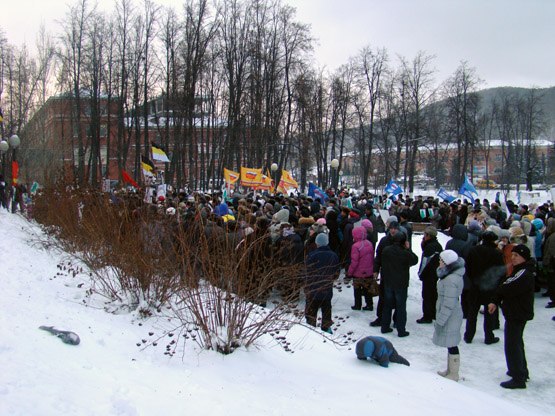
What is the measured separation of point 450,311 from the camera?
6.51m

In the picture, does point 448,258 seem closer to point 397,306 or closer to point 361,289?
point 397,306

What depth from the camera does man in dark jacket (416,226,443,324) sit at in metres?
8.89

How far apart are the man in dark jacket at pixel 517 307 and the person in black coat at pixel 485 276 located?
156 centimetres

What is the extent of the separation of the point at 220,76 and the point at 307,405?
34.2 m

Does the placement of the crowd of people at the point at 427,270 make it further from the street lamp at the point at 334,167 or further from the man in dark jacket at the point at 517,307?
the street lamp at the point at 334,167

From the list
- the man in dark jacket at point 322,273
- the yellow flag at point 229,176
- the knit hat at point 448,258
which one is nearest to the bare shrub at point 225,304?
the man in dark jacket at point 322,273

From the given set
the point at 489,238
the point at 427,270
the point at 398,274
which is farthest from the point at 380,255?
the point at 489,238

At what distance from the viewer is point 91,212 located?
924cm

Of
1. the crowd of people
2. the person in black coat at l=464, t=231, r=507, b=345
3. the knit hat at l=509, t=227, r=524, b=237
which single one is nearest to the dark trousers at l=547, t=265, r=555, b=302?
the crowd of people

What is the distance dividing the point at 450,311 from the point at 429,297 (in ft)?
9.10

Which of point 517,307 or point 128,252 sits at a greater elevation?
point 128,252

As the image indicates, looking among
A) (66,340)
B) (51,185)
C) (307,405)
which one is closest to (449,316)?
(307,405)

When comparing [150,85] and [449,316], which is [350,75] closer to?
[150,85]

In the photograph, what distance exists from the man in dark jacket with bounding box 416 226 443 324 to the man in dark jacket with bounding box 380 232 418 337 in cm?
66
